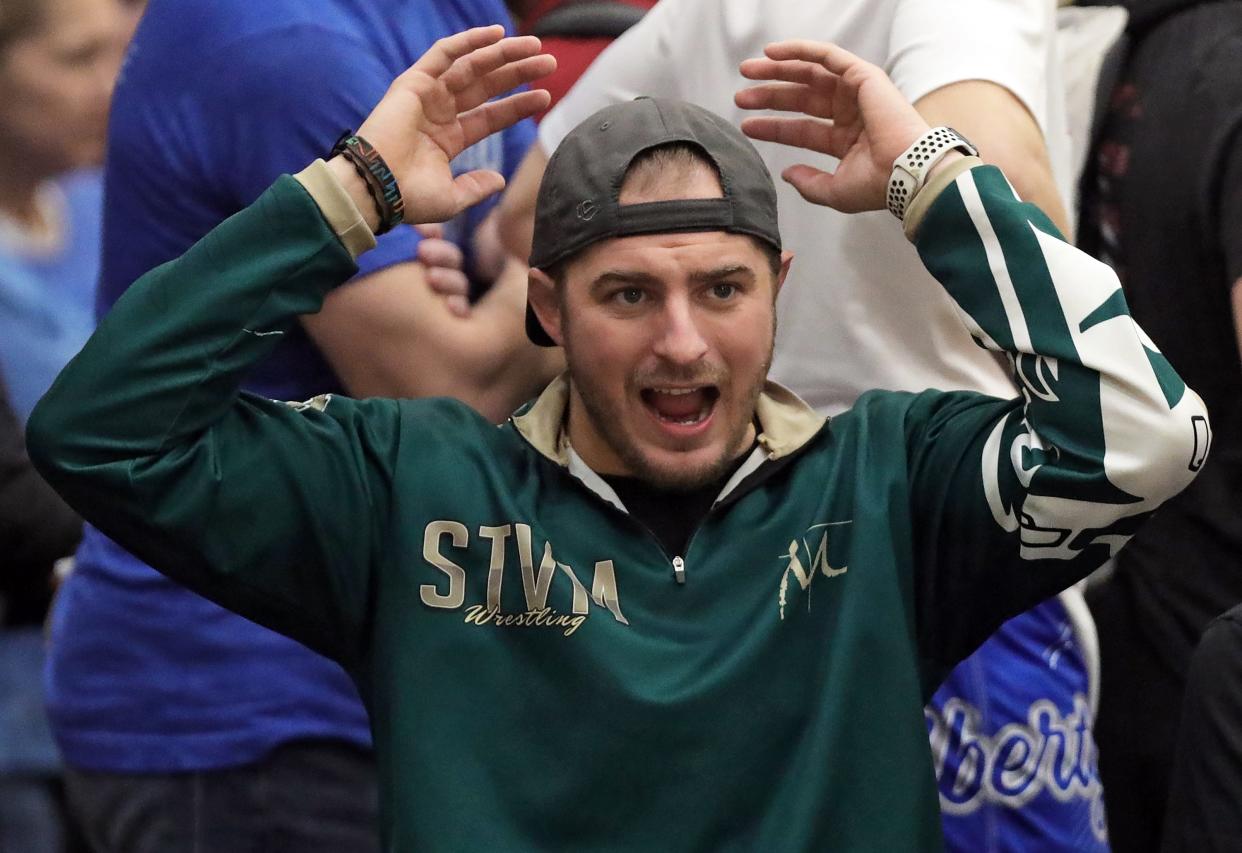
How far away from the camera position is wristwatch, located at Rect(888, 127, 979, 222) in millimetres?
2289

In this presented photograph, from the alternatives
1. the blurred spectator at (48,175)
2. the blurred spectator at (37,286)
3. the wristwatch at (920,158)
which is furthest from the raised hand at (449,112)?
the blurred spectator at (48,175)

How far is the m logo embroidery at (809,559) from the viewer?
227 cm

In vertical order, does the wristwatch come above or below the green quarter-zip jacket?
above

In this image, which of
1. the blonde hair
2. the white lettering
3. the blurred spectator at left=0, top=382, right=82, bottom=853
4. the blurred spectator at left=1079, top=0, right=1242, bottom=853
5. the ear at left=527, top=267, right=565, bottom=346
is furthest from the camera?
the blonde hair

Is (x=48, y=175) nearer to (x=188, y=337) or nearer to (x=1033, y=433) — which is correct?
(x=188, y=337)

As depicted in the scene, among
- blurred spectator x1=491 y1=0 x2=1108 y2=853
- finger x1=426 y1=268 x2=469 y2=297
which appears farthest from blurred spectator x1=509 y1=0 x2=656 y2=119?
finger x1=426 y1=268 x2=469 y2=297

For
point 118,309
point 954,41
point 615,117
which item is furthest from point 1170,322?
point 118,309

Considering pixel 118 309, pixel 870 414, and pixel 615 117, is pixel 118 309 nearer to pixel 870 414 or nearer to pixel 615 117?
pixel 615 117

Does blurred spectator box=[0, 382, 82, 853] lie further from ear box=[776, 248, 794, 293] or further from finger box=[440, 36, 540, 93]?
ear box=[776, 248, 794, 293]

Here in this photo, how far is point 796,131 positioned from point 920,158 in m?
0.25

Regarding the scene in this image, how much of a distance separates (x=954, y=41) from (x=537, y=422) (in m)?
0.71

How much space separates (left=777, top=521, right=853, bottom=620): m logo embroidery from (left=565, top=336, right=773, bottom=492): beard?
5.0 inches

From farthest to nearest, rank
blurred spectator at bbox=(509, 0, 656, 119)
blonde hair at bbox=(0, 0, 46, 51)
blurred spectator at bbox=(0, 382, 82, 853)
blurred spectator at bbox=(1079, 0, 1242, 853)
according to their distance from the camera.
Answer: blonde hair at bbox=(0, 0, 46, 51) < blurred spectator at bbox=(0, 382, 82, 853) < blurred spectator at bbox=(509, 0, 656, 119) < blurred spectator at bbox=(1079, 0, 1242, 853)

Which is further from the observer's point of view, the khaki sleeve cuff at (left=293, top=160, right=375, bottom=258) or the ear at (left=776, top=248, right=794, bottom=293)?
the ear at (left=776, top=248, right=794, bottom=293)
